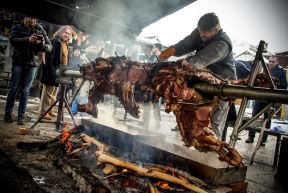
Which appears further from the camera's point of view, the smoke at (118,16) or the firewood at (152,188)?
the smoke at (118,16)

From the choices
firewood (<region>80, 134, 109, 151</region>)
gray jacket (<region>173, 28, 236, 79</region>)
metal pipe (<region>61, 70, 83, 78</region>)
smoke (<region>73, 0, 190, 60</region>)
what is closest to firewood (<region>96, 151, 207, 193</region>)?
firewood (<region>80, 134, 109, 151</region>)

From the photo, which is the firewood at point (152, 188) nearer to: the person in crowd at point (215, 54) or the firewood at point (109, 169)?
the firewood at point (109, 169)

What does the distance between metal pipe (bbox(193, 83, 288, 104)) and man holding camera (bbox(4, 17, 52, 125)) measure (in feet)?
16.5

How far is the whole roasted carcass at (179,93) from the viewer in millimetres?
2918

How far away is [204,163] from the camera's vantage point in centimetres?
343

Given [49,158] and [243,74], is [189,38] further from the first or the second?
[49,158]


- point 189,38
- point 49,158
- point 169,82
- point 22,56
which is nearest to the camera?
point 169,82

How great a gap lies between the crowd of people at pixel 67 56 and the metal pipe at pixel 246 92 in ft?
1.92

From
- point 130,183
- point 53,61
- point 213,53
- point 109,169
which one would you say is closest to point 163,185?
point 130,183

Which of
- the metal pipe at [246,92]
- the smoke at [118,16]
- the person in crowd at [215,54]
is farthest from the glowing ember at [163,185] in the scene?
the smoke at [118,16]

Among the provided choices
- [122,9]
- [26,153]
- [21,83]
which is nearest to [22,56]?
[21,83]

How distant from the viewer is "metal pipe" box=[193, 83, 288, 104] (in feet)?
8.29

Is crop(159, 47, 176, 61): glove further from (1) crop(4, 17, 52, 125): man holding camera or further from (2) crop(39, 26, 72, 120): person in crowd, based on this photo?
(2) crop(39, 26, 72, 120): person in crowd

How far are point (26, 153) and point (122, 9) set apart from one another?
13.9 feet
